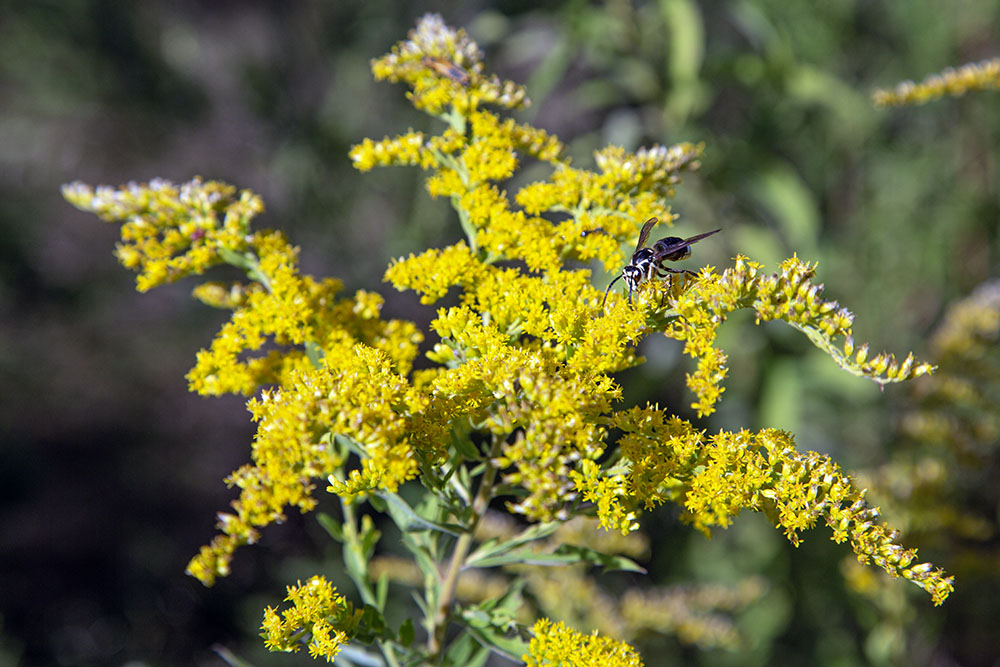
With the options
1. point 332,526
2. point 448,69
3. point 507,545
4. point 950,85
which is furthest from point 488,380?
point 950,85

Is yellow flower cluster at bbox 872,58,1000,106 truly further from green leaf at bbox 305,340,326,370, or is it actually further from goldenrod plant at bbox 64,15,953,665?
green leaf at bbox 305,340,326,370

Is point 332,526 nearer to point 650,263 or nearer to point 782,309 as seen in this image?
point 650,263

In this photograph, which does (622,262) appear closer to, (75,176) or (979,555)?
(979,555)

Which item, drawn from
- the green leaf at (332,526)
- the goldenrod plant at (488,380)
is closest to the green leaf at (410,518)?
the goldenrod plant at (488,380)

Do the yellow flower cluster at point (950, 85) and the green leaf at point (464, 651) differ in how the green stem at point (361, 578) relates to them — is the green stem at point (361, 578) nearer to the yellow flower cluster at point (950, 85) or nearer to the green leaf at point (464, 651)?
the green leaf at point (464, 651)

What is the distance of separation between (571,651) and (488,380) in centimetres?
45

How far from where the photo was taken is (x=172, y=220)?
1.54 metres

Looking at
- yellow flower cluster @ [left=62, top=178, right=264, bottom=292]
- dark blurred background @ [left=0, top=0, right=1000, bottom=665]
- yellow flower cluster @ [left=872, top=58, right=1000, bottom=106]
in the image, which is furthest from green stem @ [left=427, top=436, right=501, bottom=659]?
dark blurred background @ [left=0, top=0, right=1000, bottom=665]

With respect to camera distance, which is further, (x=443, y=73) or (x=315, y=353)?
(x=443, y=73)

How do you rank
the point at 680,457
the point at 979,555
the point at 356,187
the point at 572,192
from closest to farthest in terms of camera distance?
the point at 680,457, the point at 572,192, the point at 979,555, the point at 356,187

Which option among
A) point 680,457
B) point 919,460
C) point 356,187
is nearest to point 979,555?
point 919,460

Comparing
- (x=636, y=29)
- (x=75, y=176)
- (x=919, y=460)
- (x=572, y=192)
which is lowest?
(x=572, y=192)

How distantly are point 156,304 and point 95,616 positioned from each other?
315 cm

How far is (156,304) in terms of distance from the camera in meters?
6.82
